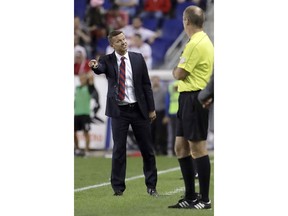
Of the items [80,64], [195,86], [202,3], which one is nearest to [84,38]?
[202,3]

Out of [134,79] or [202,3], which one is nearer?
[134,79]

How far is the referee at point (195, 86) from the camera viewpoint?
6.57m

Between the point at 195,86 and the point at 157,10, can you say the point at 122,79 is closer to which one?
the point at 195,86

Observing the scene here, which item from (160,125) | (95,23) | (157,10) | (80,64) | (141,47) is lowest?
(160,125)

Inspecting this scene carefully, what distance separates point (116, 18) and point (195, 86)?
23.9 ft

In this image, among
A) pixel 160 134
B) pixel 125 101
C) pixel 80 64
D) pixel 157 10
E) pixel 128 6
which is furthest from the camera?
pixel 157 10

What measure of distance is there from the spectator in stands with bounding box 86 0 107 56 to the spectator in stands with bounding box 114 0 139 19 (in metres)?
0.32

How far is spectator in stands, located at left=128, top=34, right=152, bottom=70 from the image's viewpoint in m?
12.2

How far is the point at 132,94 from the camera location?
7461mm

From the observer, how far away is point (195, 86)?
21.7 ft

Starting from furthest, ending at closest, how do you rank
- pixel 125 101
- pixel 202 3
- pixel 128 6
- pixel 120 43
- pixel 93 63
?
1. pixel 128 6
2. pixel 202 3
3. pixel 125 101
4. pixel 120 43
5. pixel 93 63
